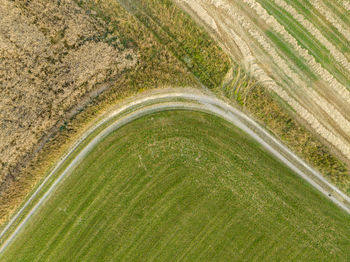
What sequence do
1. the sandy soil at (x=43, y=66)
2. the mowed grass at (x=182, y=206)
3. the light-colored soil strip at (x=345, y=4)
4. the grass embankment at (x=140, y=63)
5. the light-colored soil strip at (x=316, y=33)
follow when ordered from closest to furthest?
the sandy soil at (x=43, y=66) → the grass embankment at (x=140, y=63) → the mowed grass at (x=182, y=206) → the light-colored soil strip at (x=345, y=4) → the light-colored soil strip at (x=316, y=33)

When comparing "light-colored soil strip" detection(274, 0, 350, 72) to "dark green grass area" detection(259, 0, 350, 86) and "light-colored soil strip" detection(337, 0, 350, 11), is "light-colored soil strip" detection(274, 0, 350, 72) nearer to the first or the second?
"dark green grass area" detection(259, 0, 350, 86)

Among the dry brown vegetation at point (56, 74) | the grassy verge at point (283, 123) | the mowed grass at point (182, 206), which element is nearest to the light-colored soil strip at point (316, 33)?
the grassy verge at point (283, 123)

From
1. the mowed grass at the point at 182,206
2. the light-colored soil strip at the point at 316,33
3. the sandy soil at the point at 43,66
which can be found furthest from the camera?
the light-colored soil strip at the point at 316,33

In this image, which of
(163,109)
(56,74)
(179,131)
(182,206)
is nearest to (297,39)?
(179,131)

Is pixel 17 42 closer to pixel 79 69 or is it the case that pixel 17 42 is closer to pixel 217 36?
pixel 79 69

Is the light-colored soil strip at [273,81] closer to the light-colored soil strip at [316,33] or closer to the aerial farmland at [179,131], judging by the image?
the aerial farmland at [179,131]

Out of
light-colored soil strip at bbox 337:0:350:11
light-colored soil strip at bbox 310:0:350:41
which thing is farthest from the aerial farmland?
light-colored soil strip at bbox 337:0:350:11
